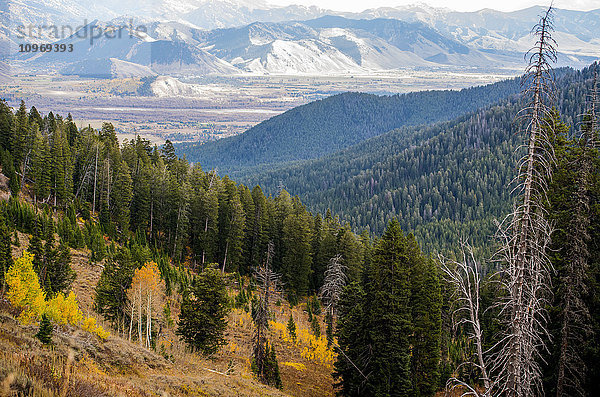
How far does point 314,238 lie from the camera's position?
74125mm

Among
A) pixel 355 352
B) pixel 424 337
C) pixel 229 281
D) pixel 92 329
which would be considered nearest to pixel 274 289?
pixel 229 281

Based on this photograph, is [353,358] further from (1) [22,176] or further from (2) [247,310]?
(1) [22,176]

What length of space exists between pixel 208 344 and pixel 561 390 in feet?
79.6

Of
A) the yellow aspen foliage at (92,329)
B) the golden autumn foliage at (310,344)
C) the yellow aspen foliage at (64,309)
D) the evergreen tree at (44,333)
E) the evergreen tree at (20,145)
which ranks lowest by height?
the golden autumn foliage at (310,344)

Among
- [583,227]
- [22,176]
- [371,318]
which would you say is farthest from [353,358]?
[22,176]

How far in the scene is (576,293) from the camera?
26484 millimetres

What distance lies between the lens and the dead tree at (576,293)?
26.0 metres

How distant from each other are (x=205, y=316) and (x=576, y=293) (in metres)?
25.4

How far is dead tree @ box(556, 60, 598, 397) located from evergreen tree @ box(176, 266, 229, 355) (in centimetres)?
2379

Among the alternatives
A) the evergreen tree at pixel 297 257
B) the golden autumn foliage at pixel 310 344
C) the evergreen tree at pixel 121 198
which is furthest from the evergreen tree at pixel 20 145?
the golden autumn foliage at pixel 310 344

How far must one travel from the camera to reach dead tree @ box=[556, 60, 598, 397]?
2602cm

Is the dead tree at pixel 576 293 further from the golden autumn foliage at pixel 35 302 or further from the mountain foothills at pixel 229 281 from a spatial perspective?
the golden autumn foliage at pixel 35 302

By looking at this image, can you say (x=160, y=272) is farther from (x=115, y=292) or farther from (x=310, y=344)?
(x=310, y=344)

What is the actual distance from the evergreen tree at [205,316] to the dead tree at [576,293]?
23.8 m
